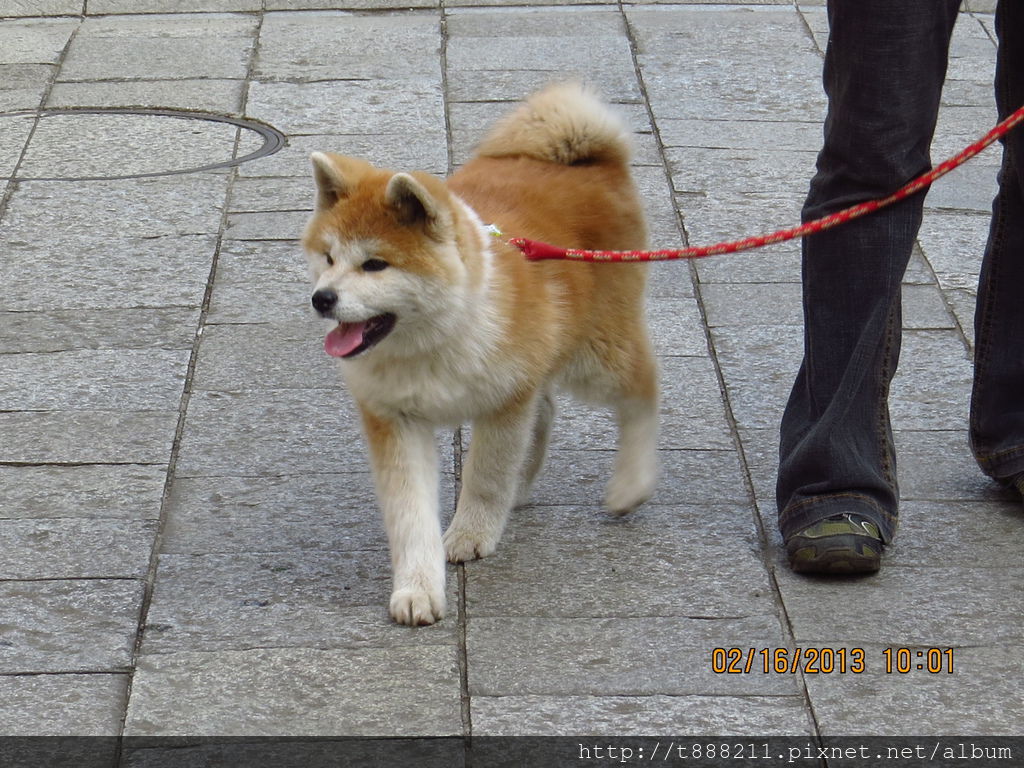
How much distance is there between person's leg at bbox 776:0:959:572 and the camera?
3.29m

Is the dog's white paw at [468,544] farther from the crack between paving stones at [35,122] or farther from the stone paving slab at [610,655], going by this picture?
the crack between paving stones at [35,122]

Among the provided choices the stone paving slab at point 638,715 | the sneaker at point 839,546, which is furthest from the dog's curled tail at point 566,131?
the stone paving slab at point 638,715

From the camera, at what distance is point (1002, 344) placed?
3934 millimetres

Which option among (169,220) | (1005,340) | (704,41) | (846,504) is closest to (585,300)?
(846,504)

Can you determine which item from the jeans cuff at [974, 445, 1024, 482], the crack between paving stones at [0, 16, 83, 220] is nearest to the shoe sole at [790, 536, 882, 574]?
the jeans cuff at [974, 445, 1024, 482]

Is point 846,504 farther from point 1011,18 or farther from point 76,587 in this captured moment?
point 76,587

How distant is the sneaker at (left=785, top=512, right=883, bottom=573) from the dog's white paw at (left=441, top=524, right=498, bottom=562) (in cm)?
73

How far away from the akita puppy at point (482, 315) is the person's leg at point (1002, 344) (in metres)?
0.87

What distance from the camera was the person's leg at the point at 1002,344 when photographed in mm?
3822

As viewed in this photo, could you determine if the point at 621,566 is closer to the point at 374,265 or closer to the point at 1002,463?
the point at 374,265

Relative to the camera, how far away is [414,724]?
116 inches

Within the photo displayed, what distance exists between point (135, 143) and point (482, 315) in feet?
12.4

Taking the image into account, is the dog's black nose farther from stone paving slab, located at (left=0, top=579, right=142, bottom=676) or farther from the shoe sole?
the shoe sole

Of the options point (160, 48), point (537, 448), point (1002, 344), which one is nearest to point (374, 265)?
point (537, 448)
